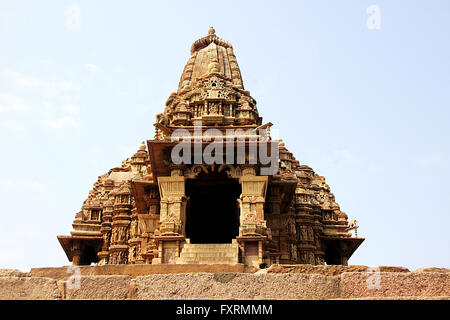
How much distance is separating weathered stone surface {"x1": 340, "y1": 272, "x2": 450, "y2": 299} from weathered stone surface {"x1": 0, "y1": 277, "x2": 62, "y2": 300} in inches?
123

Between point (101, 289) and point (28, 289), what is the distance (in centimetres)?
78

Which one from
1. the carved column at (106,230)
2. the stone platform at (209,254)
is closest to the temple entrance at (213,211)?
the stone platform at (209,254)

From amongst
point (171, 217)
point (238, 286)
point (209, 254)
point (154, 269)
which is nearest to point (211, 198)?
point (171, 217)

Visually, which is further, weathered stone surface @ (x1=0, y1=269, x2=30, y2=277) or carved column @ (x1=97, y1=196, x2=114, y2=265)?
carved column @ (x1=97, y1=196, x2=114, y2=265)

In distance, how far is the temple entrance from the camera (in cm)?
1784

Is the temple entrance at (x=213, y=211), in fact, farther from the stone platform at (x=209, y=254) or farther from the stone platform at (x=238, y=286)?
the stone platform at (x=238, y=286)

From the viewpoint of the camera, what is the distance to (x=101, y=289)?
5.08 metres

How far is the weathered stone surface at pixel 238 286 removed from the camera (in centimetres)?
493

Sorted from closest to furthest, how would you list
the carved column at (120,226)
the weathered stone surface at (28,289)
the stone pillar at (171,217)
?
the weathered stone surface at (28,289) → the stone pillar at (171,217) → the carved column at (120,226)

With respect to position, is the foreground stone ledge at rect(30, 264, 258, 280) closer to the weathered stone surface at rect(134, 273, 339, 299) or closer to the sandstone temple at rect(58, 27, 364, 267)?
the weathered stone surface at rect(134, 273, 339, 299)

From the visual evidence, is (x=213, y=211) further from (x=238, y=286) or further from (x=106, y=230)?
(x=238, y=286)

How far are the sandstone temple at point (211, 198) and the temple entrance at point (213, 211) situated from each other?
4 centimetres

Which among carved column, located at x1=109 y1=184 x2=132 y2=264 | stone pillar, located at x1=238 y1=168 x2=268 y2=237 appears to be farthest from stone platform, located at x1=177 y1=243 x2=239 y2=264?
carved column, located at x1=109 y1=184 x2=132 y2=264
